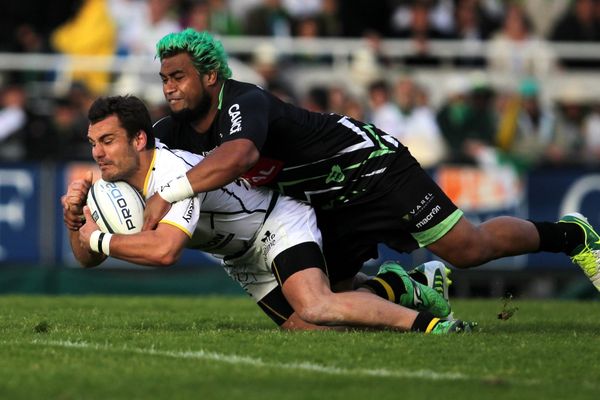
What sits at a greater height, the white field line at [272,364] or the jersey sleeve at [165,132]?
the jersey sleeve at [165,132]

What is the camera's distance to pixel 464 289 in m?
16.0

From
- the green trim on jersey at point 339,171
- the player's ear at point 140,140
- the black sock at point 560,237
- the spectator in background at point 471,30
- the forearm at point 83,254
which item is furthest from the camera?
the spectator in background at point 471,30

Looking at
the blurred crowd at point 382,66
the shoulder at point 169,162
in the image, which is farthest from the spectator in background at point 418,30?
the shoulder at point 169,162

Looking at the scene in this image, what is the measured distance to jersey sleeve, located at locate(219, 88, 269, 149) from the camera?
806 centimetres

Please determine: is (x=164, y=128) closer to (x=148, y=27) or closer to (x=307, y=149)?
(x=307, y=149)

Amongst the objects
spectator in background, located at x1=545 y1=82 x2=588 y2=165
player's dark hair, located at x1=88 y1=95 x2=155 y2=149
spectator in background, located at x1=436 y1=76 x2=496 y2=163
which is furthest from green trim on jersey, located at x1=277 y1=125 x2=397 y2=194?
spectator in background, located at x1=545 y1=82 x2=588 y2=165

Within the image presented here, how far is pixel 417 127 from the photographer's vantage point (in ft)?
56.1

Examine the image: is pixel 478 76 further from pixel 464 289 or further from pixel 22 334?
pixel 22 334

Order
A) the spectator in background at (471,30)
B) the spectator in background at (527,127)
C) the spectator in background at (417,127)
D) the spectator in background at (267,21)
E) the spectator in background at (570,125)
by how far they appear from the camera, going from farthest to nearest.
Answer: the spectator in background at (471,30) < the spectator in background at (267,21) < the spectator in background at (527,127) < the spectator in background at (570,125) < the spectator in background at (417,127)

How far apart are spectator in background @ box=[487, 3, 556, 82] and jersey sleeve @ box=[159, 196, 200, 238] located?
1148 centimetres

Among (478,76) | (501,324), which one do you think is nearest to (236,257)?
(501,324)

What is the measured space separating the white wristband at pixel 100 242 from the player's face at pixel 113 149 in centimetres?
39

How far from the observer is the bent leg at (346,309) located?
8070 mm

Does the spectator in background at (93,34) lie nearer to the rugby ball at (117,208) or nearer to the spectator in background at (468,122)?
the spectator in background at (468,122)
